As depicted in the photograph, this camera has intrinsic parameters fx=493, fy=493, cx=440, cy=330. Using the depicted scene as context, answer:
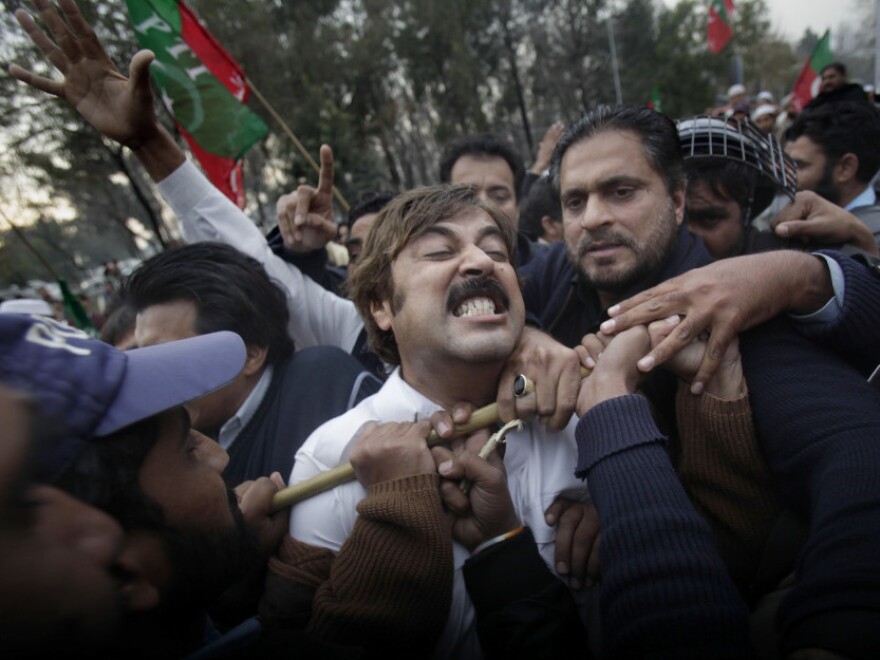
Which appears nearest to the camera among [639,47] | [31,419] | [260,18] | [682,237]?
[31,419]

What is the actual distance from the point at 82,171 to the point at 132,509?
20306 mm

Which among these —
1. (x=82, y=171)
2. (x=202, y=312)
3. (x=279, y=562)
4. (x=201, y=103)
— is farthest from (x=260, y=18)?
(x=279, y=562)

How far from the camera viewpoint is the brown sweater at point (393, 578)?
1.35 meters

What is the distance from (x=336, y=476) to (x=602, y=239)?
1.43 m

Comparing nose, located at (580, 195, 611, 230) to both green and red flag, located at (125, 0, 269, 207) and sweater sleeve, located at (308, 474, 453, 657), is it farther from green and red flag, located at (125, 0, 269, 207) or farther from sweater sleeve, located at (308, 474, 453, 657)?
green and red flag, located at (125, 0, 269, 207)

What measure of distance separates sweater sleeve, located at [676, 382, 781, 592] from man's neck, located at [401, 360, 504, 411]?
2.24 ft

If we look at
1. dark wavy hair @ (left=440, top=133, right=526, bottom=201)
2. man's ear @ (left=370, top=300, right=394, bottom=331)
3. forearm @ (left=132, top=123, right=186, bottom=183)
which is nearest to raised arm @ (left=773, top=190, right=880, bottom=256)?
man's ear @ (left=370, top=300, right=394, bottom=331)

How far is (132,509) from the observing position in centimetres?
93

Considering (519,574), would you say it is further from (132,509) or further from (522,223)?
(522,223)

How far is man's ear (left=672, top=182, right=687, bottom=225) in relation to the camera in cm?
217

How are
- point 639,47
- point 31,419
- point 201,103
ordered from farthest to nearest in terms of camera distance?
point 639,47 → point 201,103 → point 31,419

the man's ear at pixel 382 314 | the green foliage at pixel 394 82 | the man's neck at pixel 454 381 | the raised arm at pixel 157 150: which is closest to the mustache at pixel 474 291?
the man's neck at pixel 454 381

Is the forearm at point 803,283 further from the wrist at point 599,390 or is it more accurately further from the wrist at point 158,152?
the wrist at point 158,152

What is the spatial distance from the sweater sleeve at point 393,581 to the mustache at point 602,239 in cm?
128
